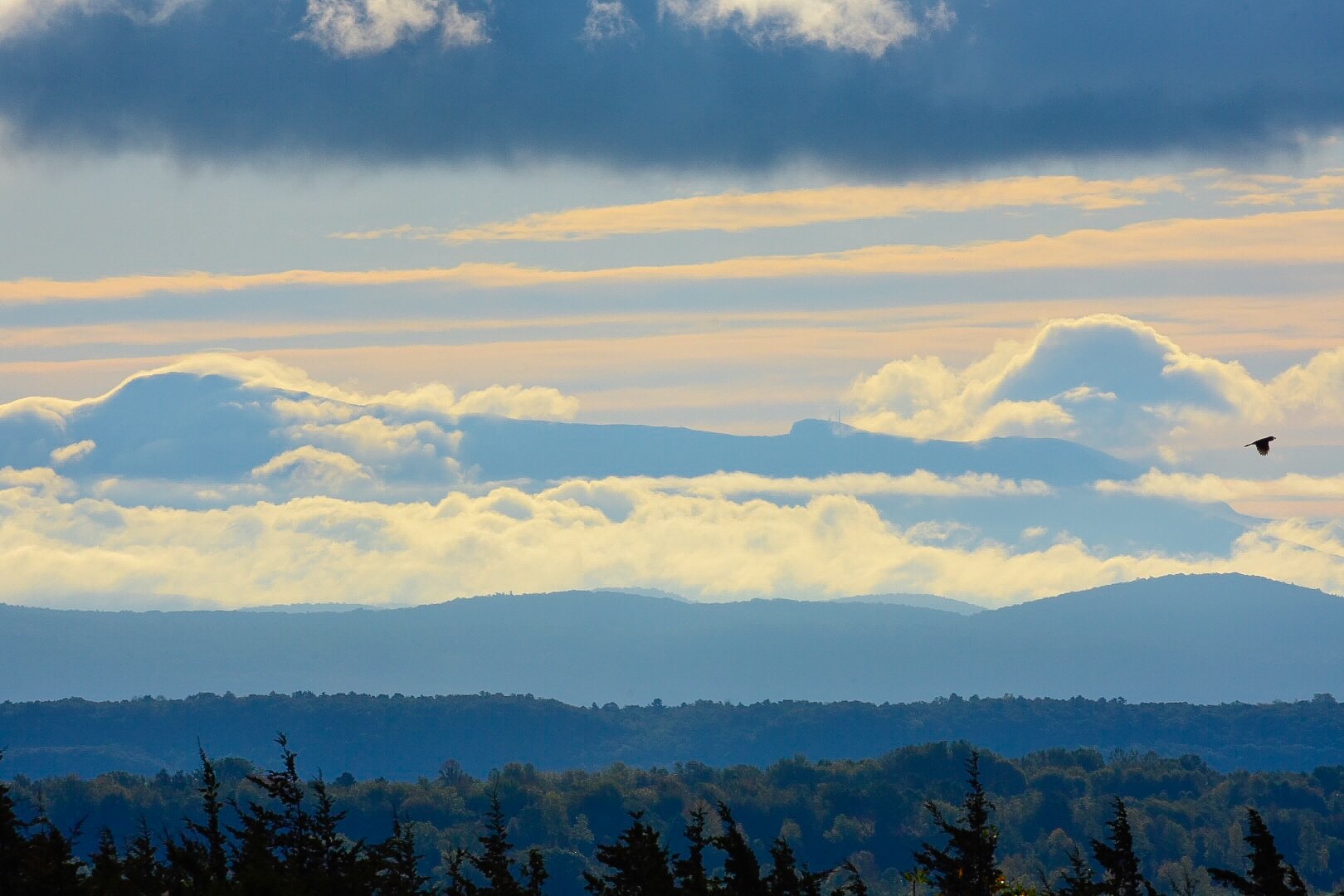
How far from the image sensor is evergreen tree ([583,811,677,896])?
6322 centimetres

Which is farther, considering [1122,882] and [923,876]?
[1122,882]

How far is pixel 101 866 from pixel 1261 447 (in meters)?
38.8

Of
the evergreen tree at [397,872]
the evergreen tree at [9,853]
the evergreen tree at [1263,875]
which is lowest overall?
the evergreen tree at [1263,875]

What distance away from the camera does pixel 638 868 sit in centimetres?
Answer: 6662

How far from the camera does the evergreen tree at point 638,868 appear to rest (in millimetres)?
63219

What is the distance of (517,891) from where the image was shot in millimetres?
68750

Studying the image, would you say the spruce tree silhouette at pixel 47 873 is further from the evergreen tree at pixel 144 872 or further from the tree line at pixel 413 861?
the evergreen tree at pixel 144 872

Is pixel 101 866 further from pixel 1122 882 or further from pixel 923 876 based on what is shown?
pixel 1122 882

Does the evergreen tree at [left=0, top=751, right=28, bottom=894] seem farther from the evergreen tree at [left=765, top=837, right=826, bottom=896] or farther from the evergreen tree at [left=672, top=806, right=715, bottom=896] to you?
the evergreen tree at [left=765, top=837, right=826, bottom=896]

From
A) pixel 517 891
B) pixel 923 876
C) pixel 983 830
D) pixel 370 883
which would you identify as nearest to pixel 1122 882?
pixel 983 830

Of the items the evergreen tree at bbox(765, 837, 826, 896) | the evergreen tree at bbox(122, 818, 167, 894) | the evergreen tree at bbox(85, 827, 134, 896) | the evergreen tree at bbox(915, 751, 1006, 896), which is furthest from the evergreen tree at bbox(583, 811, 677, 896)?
the evergreen tree at bbox(85, 827, 134, 896)

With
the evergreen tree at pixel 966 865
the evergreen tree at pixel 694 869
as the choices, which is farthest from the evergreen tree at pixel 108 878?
the evergreen tree at pixel 966 865

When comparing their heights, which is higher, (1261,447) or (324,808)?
(1261,447)

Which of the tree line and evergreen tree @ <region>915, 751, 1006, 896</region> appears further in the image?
evergreen tree @ <region>915, 751, 1006, 896</region>
